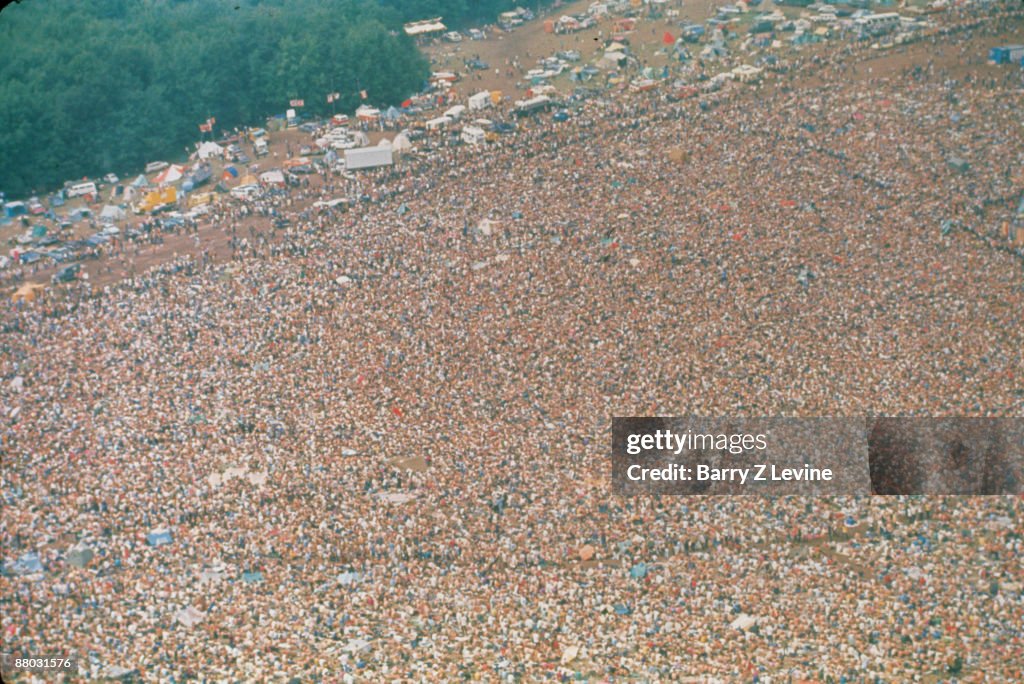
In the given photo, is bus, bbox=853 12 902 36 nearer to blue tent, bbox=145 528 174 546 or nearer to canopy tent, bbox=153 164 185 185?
canopy tent, bbox=153 164 185 185

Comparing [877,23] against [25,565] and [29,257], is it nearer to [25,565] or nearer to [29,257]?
[29,257]

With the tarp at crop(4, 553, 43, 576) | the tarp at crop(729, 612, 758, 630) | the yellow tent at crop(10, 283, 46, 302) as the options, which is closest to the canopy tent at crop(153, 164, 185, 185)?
the yellow tent at crop(10, 283, 46, 302)

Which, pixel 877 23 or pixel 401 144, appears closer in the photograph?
pixel 401 144

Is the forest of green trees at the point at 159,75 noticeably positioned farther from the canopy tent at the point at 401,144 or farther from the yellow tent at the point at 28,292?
the yellow tent at the point at 28,292

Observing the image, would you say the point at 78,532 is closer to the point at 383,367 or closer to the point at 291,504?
the point at 291,504

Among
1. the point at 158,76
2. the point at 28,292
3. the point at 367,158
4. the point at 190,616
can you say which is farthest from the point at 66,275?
the point at 190,616

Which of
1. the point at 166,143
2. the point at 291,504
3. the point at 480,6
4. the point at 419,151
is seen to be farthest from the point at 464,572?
the point at 480,6
